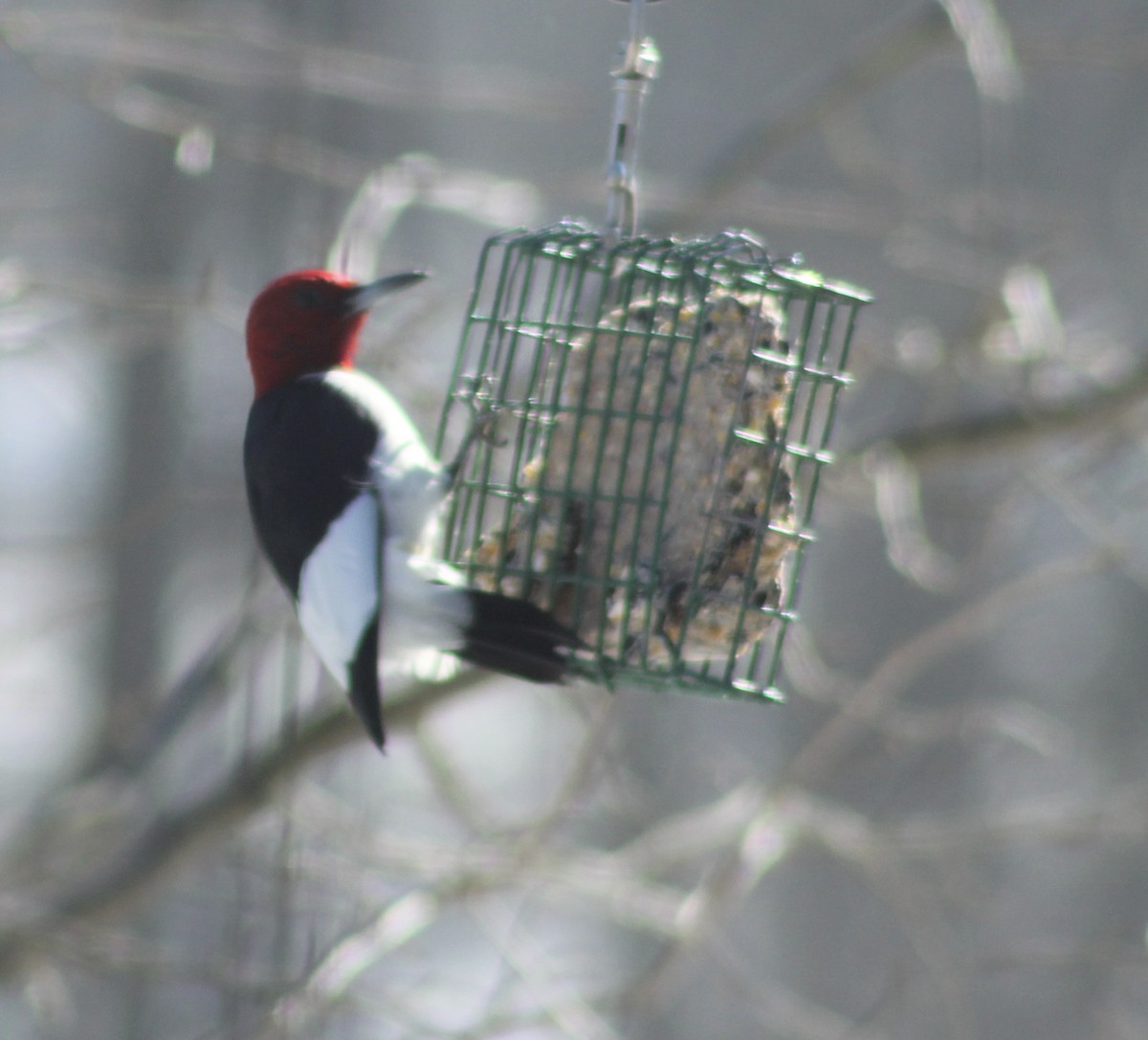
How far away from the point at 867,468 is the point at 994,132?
124 cm

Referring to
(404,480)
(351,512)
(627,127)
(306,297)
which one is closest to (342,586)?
(351,512)

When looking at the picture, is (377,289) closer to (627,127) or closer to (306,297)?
(306,297)

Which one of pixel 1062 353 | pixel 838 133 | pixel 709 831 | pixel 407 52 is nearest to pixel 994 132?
pixel 1062 353

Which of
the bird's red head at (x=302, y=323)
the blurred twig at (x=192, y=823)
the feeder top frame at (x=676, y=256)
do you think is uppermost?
the feeder top frame at (x=676, y=256)

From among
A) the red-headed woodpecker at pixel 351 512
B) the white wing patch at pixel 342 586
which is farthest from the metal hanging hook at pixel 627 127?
the white wing patch at pixel 342 586

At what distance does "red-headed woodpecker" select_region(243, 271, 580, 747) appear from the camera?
3404 millimetres

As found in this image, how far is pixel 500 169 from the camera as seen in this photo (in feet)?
41.8

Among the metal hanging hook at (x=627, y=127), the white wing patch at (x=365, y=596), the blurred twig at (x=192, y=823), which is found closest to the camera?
the metal hanging hook at (x=627, y=127)

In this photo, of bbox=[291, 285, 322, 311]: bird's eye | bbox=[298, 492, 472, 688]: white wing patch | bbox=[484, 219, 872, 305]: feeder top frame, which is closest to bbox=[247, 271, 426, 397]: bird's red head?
bbox=[291, 285, 322, 311]: bird's eye

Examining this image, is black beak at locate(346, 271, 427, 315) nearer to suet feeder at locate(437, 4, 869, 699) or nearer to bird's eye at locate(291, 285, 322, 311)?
bird's eye at locate(291, 285, 322, 311)

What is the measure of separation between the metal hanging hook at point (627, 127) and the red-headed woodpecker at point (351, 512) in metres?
0.54

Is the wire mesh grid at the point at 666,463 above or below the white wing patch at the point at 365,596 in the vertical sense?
above

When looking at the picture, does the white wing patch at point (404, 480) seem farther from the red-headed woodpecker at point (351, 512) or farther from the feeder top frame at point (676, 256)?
the feeder top frame at point (676, 256)

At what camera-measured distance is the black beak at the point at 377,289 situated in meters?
3.82
